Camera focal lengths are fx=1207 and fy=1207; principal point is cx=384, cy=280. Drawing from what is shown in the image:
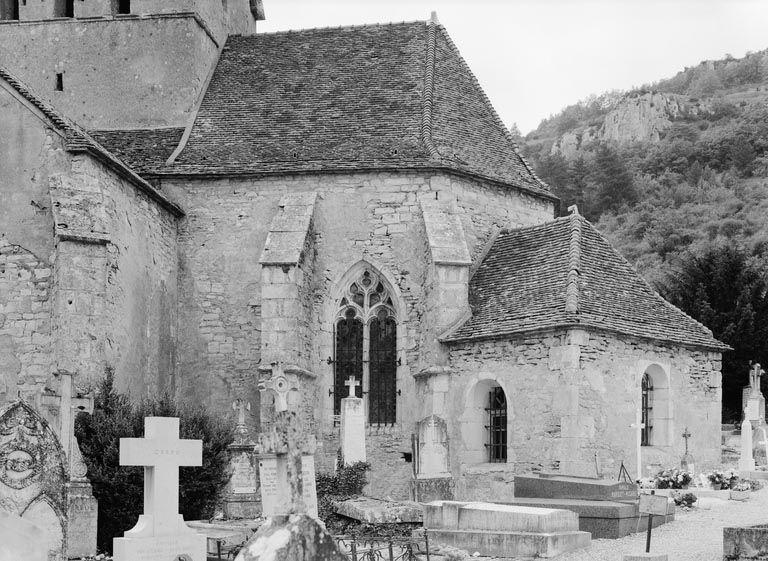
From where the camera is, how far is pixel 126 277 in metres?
21.2

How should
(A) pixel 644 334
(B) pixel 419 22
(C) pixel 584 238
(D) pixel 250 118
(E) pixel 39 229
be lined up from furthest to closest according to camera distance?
(B) pixel 419 22, (D) pixel 250 118, (C) pixel 584 238, (A) pixel 644 334, (E) pixel 39 229

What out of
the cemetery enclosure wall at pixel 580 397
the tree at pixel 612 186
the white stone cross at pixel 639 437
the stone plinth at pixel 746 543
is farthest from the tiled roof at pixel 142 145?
the tree at pixel 612 186

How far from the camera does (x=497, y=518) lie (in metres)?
14.3

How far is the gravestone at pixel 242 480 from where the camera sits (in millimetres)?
18078

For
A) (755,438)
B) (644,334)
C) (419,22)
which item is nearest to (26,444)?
(644,334)

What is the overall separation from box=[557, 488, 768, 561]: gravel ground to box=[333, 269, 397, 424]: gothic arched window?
24.2 ft

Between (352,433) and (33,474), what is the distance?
28.8 feet

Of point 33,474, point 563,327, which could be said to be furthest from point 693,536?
point 33,474

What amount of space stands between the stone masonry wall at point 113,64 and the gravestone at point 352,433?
358 inches

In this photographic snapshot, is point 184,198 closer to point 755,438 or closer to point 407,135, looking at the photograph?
point 407,135

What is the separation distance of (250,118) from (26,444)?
15068 millimetres

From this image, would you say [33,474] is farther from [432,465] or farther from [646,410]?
[646,410]

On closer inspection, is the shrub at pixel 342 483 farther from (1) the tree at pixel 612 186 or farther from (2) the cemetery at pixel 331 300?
(1) the tree at pixel 612 186

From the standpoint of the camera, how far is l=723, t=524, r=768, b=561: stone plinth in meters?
11.4
